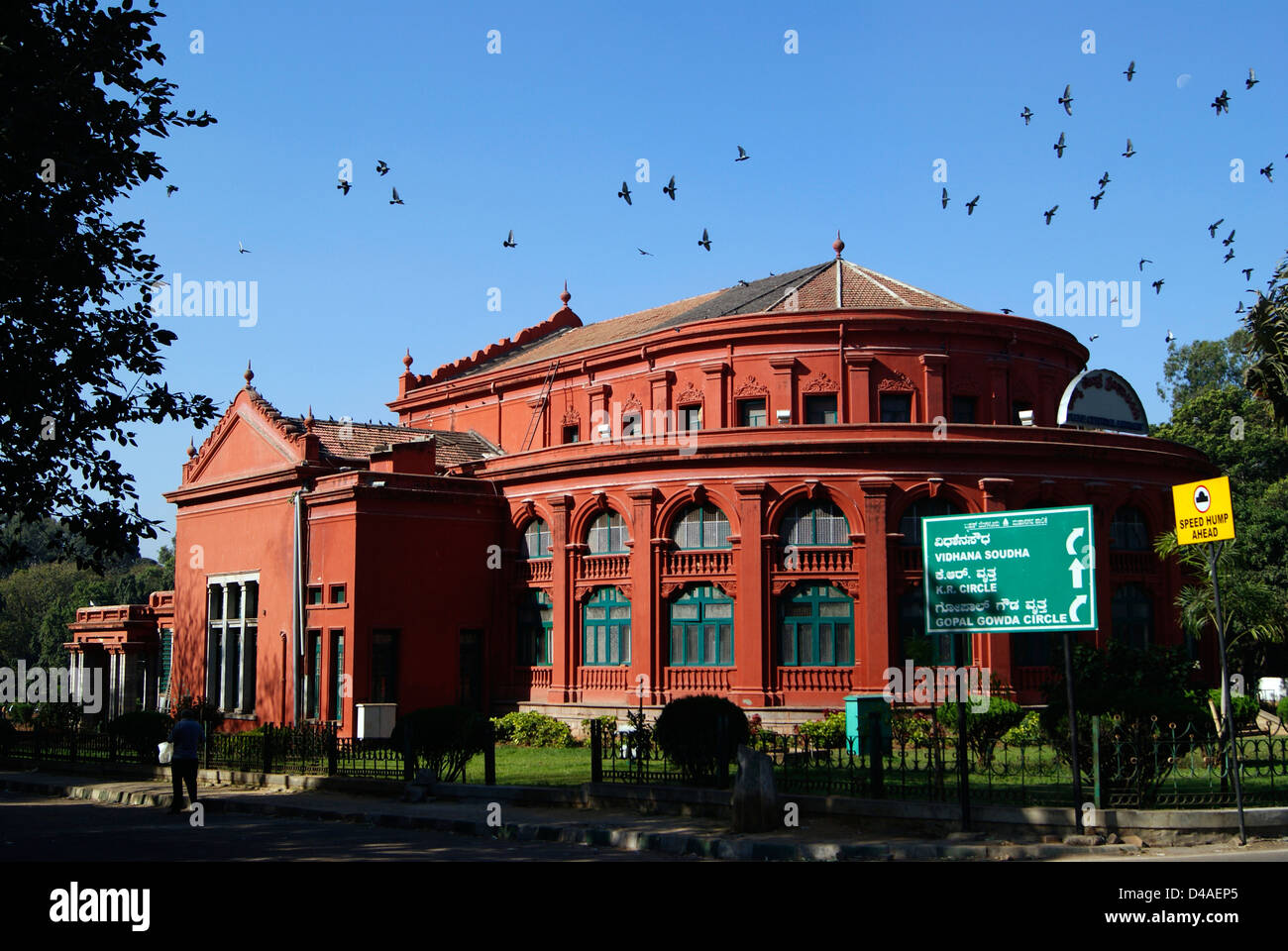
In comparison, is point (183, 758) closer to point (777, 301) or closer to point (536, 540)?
point (536, 540)

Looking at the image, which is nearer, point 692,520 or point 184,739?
point 184,739

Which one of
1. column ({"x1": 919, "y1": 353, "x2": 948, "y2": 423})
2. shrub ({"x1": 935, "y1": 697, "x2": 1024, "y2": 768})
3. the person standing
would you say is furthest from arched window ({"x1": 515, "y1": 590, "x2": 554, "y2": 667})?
the person standing

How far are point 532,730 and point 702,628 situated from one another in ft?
18.9

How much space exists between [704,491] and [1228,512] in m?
19.6

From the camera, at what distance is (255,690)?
39.8m

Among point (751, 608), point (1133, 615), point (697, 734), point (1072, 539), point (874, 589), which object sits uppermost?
point (1072, 539)

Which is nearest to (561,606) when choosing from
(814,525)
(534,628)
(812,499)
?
(534,628)

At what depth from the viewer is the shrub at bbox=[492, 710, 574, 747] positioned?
3516 cm

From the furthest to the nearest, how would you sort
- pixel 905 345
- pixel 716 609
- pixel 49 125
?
pixel 905 345
pixel 716 609
pixel 49 125

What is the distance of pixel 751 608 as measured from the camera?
33750 mm

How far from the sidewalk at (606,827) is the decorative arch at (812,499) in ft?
47.7

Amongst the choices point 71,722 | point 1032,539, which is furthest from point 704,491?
point 71,722

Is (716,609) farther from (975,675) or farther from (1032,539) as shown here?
(1032,539)

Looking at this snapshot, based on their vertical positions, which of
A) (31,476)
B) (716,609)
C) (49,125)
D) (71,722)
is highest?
(49,125)
